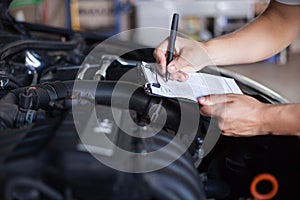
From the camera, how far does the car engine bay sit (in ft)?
1.46

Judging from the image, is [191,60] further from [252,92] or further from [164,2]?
[164,2]

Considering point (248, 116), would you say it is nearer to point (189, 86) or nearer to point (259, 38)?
point (189, 86)

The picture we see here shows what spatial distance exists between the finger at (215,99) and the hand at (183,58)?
0.11m

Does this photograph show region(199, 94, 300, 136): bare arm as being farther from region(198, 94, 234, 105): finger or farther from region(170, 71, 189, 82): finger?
region(170, 71, 189, 82): finger

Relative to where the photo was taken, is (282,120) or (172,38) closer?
(282,120)

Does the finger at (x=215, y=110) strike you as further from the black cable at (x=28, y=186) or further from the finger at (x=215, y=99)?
the black cable at (x=28, y=186)

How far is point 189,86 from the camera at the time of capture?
2.51 ft

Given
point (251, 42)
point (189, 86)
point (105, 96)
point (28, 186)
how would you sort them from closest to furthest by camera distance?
point (28, 186)
point (105, 96)
point (189, 86)
point (251, 42)

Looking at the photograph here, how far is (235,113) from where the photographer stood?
691mm

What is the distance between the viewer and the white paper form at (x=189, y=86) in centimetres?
70

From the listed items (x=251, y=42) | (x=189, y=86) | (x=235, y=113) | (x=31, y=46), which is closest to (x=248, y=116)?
(x=235, y=113)

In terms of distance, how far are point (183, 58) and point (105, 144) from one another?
45 centimetres

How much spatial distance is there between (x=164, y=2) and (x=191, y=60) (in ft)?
9.80

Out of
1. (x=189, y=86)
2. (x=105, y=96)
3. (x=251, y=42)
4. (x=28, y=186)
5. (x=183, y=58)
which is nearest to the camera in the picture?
(x=28, y=186)
